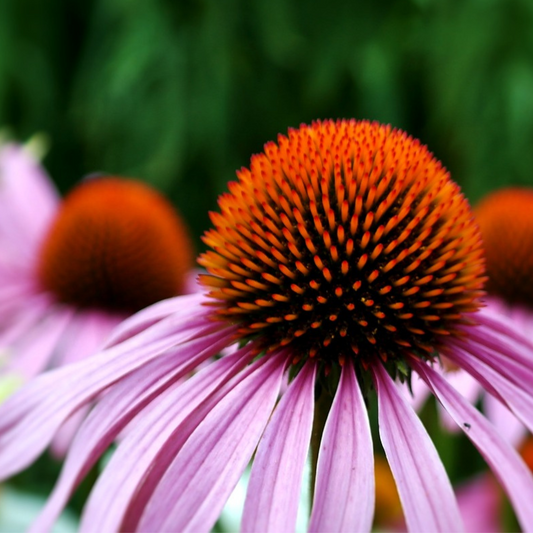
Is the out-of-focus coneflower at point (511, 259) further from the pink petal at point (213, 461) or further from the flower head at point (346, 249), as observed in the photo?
the pink petal at point (213, 461)

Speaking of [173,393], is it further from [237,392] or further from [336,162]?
[336,162]

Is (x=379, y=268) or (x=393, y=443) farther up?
(x=379, y=268)

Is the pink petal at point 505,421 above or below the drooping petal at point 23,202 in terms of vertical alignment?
below

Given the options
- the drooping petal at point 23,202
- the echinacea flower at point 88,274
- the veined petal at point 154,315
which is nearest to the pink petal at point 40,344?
the echinacea flower at point 88,274

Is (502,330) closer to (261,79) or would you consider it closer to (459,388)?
(459,388)

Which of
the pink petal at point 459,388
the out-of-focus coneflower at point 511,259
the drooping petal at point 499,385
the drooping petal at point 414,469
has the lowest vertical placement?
the drooping petal at point 414,469

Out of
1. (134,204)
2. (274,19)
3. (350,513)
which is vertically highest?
(274,19)

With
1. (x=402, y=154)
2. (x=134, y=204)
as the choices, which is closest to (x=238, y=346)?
(x=402, y=154)
